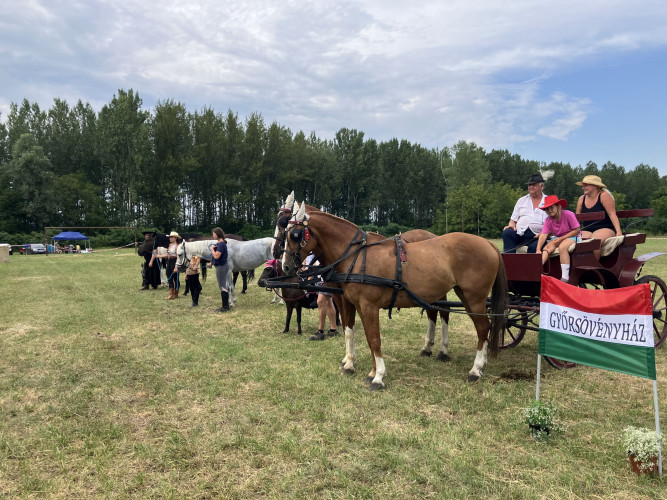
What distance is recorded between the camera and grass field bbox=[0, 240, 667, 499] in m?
3.30

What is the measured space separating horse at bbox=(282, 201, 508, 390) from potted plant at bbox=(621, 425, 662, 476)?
2282mm

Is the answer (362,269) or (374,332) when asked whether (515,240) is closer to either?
(362,269)

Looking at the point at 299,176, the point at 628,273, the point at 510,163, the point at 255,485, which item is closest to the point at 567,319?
the point at 628,273

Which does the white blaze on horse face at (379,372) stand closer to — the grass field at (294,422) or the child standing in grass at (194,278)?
the grass field at (294,422)

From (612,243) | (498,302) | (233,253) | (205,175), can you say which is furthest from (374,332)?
(205,175)

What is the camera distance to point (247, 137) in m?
55.2

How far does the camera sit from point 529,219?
22.2 feet

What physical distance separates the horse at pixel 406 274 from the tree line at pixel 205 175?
158ft

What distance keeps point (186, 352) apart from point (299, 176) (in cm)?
5212

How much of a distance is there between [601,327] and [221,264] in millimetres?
9525

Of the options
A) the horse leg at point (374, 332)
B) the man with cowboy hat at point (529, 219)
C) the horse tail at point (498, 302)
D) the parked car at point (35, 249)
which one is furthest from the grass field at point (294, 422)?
the parked car at point (35, 249)

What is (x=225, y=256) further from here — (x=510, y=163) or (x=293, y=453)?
(x=510, y=163)

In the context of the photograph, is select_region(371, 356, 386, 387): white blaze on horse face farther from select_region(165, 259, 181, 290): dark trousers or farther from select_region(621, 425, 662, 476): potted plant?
select_region(165, 259, 181, 290): dark trousers

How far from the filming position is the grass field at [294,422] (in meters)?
3.30
